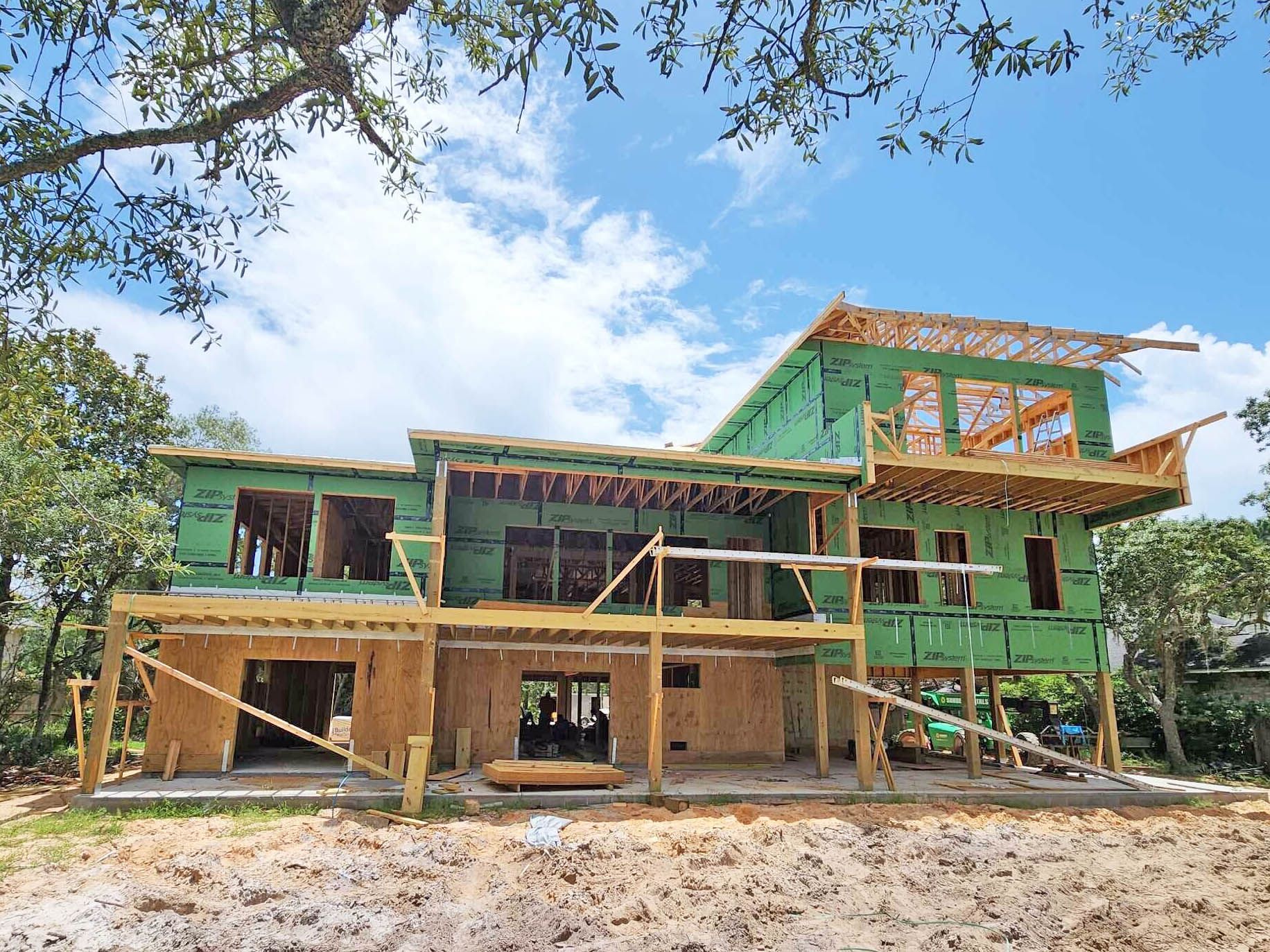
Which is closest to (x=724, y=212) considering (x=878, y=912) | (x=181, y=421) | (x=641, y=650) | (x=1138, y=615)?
(x=878, y=912)

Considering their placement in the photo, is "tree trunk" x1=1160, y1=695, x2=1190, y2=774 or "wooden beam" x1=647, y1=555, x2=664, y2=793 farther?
"tree trunk" x1=1160, y1=695, x2=1190, y2=774

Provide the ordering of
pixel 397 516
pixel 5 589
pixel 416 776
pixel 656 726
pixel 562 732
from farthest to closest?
pixel 5 589 → pixel 562 732 → pixel 397 516 → pixel 656 726 → pixel 416 776

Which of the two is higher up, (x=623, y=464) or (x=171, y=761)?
(x=623, y=464)

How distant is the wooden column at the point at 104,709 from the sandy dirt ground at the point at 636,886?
5.06 feet

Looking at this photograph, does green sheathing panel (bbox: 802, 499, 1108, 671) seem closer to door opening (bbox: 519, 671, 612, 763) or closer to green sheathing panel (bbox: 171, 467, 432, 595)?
door opening (bbox: 519, 671, 612, 763)

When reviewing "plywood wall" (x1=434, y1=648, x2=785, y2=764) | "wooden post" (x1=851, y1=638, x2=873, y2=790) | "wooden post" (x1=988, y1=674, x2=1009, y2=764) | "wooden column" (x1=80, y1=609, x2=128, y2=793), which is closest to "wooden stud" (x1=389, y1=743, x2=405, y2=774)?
"plywood wall" (x1=434, y1=648, x2=785, y2=764)

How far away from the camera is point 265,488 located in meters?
16.2

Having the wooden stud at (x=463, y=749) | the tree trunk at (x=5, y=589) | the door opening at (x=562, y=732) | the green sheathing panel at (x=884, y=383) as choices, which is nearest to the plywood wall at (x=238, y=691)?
the wooden stud at (x=463, y=749)

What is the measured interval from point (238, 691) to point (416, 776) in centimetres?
503

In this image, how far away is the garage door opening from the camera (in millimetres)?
16281

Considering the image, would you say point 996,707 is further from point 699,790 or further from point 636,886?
point 636,886

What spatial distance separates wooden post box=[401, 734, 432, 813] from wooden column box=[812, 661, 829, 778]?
7.72m

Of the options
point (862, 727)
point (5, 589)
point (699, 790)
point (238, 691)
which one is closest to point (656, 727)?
point (699, 790)

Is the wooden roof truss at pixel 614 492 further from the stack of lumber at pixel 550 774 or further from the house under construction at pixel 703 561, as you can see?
the stack of lumber at pixel 550 774
